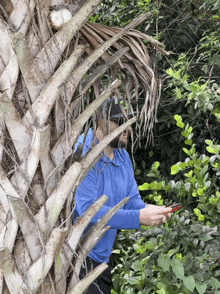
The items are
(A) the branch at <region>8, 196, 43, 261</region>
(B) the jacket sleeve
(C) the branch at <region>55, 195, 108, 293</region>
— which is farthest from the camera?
(B) the jacket sleeve

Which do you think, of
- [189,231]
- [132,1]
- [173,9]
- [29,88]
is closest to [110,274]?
[189,231]

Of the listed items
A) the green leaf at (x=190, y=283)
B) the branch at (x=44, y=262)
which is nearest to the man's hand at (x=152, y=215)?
the green leaf at (x=190, y=283)

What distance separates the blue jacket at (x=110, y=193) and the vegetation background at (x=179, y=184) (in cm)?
13

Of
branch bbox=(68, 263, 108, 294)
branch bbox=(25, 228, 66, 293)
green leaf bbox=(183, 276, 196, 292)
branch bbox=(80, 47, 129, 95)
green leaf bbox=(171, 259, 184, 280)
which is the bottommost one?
green leaf bbox=(183, 276, 196, 292)

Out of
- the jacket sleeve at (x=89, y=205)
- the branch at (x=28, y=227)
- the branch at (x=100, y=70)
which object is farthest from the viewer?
the jacket sleeve at (x=89, y=205)

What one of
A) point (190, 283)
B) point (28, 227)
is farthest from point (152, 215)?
point (28, 227)

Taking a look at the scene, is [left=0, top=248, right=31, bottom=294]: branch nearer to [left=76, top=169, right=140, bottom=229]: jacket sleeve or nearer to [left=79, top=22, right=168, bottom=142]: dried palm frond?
[left=79, top=22, right=168, bottom=142]: dried palm frond

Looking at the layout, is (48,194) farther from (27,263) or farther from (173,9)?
(173,9)

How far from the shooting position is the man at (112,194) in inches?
104

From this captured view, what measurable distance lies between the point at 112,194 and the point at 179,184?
1.82ft

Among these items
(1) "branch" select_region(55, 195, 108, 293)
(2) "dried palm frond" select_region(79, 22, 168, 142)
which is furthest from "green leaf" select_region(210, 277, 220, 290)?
(1) "branch" select_region(55, 195, 108, 293)

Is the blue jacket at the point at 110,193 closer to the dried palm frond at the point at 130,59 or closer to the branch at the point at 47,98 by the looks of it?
the dried palm frond at the point at 130,59

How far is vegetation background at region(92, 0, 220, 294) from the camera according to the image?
8.87ft

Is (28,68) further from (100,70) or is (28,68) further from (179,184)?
(179,184)
